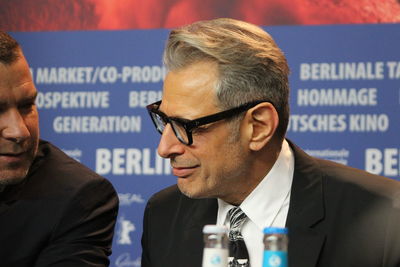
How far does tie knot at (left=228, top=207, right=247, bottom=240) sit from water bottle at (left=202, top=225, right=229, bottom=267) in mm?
672

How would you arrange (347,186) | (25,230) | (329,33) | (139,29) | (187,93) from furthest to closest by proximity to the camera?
(139,29) → (329,33) → (25,230) → (347,186) → (187,93)

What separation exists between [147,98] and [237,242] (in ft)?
6.05

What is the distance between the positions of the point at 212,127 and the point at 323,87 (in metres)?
1.66

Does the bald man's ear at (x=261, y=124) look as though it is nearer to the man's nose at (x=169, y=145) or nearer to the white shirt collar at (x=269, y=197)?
the white shirt collar at (x=269, y=197)

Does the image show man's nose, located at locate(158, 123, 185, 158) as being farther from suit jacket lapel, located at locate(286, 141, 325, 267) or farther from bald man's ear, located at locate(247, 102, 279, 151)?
suit jacket lapel, located at locate(286, 141, 325, 267)

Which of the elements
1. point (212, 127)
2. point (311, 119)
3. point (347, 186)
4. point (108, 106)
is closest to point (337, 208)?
point (347, 186)

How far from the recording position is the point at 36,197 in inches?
113

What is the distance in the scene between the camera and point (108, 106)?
4250 millimetres

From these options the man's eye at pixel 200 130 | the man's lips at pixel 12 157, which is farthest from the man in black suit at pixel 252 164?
the man's lips at pixel 12 157

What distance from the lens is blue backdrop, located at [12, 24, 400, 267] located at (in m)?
3.86

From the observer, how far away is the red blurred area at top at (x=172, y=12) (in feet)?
12.8

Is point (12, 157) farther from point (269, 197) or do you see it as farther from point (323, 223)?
point (323, 223)

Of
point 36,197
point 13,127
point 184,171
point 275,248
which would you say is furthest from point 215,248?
point 36,197

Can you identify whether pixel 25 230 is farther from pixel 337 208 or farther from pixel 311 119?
pixel 311 119
